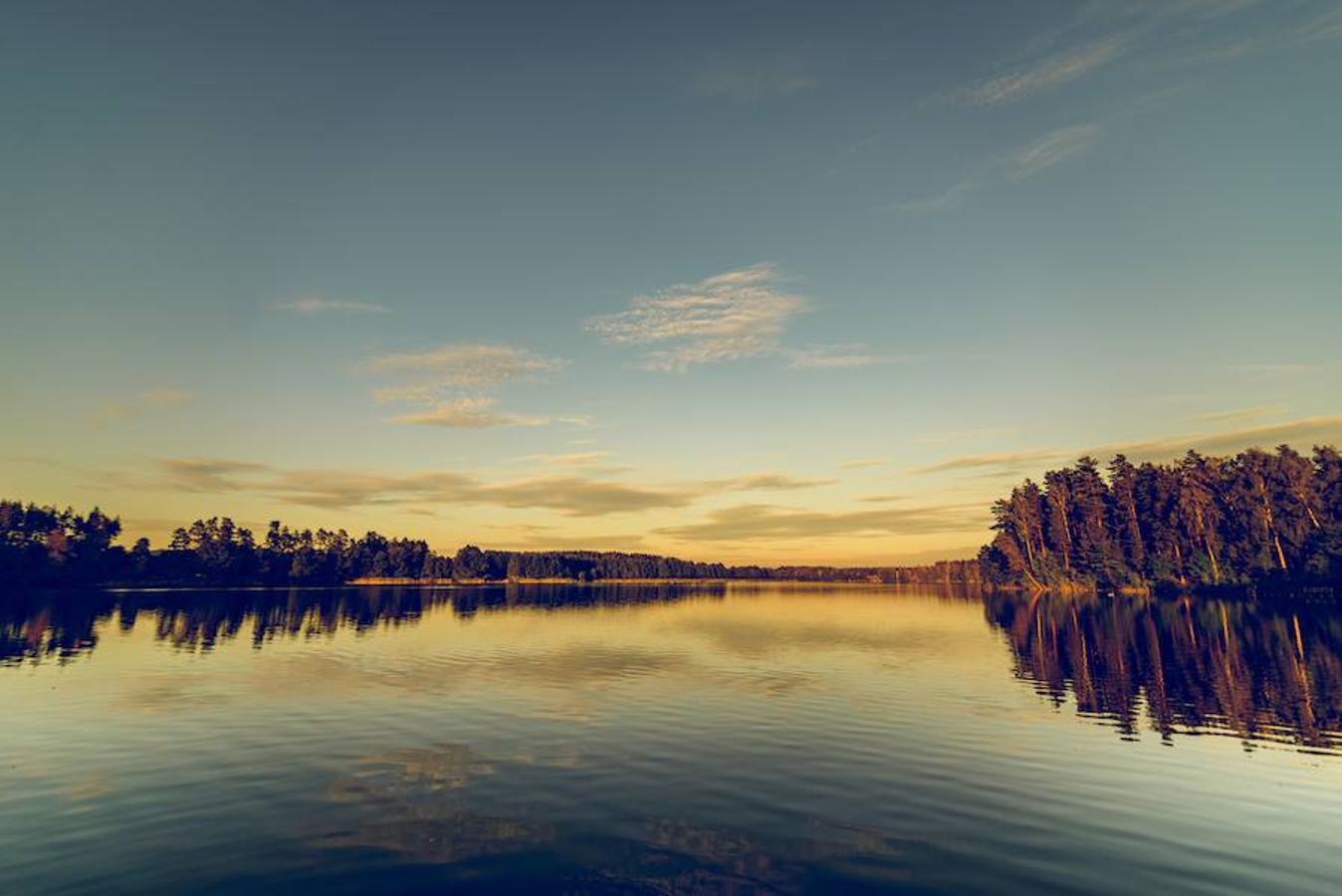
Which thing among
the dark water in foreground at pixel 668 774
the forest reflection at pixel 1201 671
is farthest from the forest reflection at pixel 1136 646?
the dark water in foreground at pixel 668 774

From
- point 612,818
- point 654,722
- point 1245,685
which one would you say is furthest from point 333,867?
point 1245,685

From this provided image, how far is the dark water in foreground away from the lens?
49.8ft

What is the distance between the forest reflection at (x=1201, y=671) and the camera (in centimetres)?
3139

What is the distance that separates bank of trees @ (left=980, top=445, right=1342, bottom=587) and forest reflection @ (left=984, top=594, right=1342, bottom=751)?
47.4 meters

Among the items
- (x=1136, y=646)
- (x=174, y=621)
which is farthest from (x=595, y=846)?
(x=174, y=621)

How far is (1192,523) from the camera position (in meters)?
147

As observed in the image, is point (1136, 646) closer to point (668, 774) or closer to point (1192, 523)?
point (668, 774)

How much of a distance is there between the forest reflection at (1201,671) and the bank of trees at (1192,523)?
156 feet

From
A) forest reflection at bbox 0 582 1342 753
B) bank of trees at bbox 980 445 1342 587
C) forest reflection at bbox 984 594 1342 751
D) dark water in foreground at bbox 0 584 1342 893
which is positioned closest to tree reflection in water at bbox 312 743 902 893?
dark water in foreground at bbox 0 584 1342 893

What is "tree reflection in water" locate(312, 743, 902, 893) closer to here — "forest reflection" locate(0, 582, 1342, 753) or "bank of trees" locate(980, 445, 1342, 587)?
"forest reflection" locate(0, 582, 1342, 753)

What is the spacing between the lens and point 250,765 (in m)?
23.8

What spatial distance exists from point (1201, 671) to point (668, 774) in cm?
4738

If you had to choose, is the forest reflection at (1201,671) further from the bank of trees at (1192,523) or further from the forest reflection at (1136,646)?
the bank of trees at (1192,523)

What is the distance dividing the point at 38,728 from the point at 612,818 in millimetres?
30671
